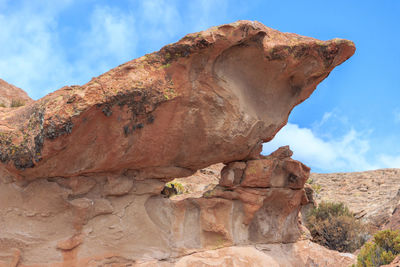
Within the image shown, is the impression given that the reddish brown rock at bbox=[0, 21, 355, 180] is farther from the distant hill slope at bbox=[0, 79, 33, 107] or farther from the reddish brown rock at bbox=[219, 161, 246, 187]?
the distant hill slope at bbox=[0, 79, 33, 107]

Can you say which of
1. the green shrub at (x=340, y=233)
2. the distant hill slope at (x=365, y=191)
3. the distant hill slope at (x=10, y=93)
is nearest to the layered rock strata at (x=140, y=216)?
the green shrub at (x=340, y=233)

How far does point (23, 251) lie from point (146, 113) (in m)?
3.17

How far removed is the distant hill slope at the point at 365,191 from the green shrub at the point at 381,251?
9.83 meters

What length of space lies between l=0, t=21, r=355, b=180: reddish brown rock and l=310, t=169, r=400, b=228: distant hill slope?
1182 centimetres

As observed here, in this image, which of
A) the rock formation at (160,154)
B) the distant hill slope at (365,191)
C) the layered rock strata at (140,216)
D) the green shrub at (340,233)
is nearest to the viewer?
the rock formation at (160,154)

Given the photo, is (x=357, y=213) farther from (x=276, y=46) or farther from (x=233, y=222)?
(x=276, y=46)

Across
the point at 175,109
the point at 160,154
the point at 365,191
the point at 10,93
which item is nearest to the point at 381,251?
the point at 160,154

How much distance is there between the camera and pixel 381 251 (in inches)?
261

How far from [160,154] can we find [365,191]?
65.8 ft

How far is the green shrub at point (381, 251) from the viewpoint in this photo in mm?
6348

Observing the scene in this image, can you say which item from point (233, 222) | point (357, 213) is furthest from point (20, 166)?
point (357, 213)

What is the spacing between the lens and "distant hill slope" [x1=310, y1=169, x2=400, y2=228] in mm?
16984

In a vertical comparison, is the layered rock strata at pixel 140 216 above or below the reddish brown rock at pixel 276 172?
below

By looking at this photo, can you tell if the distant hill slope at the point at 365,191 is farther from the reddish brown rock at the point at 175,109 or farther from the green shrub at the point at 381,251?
the reddish brown rock at the point at 175,109
